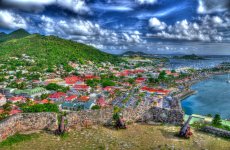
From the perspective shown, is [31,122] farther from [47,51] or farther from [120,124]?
[47,51]

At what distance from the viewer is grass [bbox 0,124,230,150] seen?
8.84 m

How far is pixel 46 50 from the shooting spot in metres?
126

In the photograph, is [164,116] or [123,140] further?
[164,116]

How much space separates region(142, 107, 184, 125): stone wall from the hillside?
96.3 m

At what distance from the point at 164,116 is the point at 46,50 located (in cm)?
12303

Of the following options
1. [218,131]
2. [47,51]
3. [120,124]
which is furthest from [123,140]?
[47,51]

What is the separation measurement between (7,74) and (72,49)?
60.9m

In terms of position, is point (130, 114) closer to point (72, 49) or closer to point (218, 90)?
point (218, 90)

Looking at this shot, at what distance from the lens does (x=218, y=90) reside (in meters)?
75.2

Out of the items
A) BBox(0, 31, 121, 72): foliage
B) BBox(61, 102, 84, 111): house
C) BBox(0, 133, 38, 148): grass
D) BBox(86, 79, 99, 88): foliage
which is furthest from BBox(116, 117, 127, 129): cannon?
BBox(0, 31, 121, 72): foliage

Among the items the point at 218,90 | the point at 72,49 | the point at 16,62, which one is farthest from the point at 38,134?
the point at 72,49

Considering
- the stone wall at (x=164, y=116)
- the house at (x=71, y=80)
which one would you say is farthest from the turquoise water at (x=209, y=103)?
the stone wall at (x=164, y=116)

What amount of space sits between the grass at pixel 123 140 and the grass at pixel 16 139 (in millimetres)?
162

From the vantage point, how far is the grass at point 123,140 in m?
8.84
